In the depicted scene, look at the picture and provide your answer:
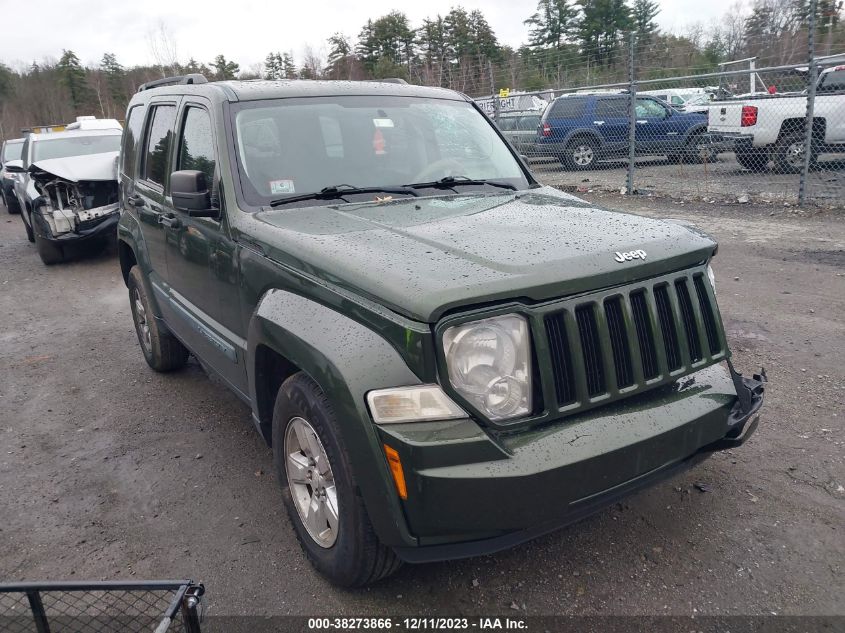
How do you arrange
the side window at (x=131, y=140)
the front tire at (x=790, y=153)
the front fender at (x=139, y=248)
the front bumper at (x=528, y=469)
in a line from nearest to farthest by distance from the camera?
1. the front bumper at (x=528, y=469)
2. the front fender at (x=139, y=248)
3. the side window at (x=131, y=140)
4. the front tire at (x=790, y=153)

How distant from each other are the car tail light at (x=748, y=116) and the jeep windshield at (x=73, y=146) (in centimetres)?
1093

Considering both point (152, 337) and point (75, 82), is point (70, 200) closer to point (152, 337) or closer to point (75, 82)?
point (152, 337)

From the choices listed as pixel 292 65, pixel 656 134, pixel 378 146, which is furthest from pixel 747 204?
pixel 292 65

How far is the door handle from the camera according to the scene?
3.84 meters

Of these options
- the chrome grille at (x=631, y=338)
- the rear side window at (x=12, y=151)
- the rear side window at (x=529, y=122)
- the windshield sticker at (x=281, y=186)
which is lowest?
the chrome grille at (x=631, y=338)

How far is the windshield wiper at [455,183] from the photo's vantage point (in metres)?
3.57

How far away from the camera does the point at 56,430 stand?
4398mm

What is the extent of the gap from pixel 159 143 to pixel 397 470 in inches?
125

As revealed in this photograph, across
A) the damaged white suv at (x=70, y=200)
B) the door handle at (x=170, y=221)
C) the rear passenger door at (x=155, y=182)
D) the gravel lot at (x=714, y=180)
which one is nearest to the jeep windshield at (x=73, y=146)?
the damaged white suv at (x=70, y=200)

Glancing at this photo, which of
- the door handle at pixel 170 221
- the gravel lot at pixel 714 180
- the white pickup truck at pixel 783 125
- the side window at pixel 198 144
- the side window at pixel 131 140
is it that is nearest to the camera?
the side window at pixel 198 144

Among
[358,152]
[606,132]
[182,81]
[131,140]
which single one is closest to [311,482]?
[358,152]

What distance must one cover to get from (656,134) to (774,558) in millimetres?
14423

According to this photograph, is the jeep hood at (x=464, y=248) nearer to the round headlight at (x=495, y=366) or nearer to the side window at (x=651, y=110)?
the round headlight at (x=495, y=366)

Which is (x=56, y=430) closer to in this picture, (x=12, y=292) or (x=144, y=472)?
(x=144, y=472)
